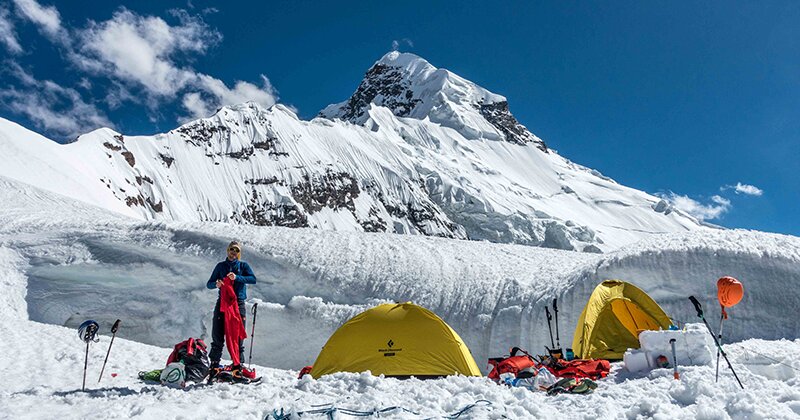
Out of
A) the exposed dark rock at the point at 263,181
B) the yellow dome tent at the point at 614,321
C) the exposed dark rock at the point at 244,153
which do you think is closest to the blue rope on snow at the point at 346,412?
the yellow dome tent at the point at 614,321

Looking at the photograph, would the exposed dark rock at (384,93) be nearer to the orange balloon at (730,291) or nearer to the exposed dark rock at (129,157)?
the exposed dark rock at (129,157)

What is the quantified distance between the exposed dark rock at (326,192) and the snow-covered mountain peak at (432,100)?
30078mm

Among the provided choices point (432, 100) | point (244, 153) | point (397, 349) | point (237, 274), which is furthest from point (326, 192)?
point (237, 274)

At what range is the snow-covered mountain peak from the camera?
12325cm

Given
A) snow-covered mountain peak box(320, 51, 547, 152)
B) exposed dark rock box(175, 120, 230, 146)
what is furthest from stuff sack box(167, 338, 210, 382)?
snow-covered mountain peak box(320, 51, 547, 152)

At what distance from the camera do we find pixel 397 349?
7684 millimetres

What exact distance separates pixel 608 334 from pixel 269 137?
266 ft

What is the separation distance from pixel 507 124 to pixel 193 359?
13375 centimetres

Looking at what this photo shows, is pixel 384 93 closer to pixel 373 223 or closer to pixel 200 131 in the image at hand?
pixel 200 131

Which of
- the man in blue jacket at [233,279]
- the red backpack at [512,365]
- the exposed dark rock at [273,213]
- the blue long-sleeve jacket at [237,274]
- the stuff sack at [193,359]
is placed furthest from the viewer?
the exposed dark rock at [273,213]

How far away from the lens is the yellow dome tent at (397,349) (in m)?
7.56

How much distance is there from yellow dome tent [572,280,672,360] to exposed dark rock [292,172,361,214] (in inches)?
2731

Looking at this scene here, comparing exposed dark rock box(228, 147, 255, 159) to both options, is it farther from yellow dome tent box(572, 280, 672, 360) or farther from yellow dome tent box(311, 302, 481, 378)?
yellow dome tent box(311, 302, 481, 378)

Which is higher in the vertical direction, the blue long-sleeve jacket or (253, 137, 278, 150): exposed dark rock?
(253, 137, 278, 150): exposed dark rock
